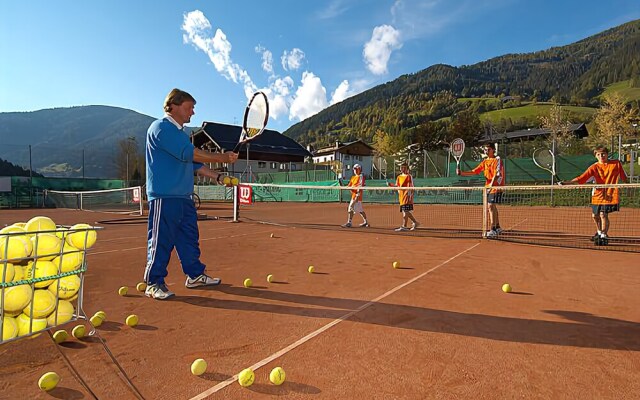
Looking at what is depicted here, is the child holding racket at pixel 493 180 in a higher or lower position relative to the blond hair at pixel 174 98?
lower

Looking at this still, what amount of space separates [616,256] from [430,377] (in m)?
5.74

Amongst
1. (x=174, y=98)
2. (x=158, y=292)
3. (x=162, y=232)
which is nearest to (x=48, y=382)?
(x=158, y=292)

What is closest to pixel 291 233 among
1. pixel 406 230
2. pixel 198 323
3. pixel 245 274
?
pixel 406 230

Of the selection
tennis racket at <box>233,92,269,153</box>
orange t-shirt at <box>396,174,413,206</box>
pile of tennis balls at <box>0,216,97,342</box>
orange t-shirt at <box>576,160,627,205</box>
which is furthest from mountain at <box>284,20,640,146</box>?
pile of tennis balls at <box>0,216,97,342</box>

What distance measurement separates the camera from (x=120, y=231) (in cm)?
1003

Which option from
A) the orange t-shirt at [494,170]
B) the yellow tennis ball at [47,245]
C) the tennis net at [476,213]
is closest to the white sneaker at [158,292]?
the yellow tennis ball at [47,245]

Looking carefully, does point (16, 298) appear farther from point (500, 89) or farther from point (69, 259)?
point (500, 89)

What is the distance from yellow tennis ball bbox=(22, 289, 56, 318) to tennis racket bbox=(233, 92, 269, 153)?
134 inches

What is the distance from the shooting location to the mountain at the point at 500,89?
12138cm

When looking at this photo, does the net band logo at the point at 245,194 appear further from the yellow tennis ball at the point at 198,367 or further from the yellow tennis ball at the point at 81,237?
the yellow tennis ball at the point at 198,367

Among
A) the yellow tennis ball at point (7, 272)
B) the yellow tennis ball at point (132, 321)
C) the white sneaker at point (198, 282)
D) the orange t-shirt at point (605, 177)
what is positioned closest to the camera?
the yellow tennis ball at point (7, 272)

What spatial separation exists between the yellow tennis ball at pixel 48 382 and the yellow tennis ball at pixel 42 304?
1.19ft

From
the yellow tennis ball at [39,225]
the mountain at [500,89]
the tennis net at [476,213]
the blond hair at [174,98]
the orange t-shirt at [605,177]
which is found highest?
the mountain at [500,89]

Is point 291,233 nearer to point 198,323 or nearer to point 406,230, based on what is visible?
point 406,230
